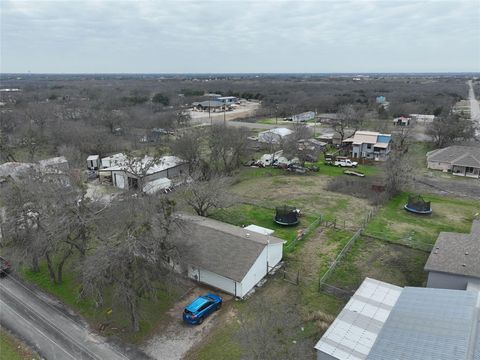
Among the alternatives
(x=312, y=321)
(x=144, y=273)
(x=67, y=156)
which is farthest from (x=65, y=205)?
(x=67, y=156)

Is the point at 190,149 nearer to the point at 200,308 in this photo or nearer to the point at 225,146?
the point at 225,146

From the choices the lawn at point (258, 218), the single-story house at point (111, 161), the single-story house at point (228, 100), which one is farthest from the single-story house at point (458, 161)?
the single-story house at point (228, 100)

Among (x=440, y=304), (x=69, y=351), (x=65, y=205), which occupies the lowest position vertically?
(x=69, y=351)

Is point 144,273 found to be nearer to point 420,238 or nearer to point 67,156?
point 420,238

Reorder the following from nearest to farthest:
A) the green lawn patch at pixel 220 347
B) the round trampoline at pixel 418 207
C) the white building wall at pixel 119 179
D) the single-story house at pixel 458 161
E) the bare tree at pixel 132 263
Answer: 1. the bare tree at pixel 132 263
2. the green lawn patch at pixel 220 347
3. the round trampoline at pixel 418 207
4. the white building wall at pixel 119 179
5. the single-story house at pixel 458 161

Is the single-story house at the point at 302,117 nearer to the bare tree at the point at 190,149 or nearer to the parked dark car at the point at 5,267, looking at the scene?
the bare tree at the point at 190,149
